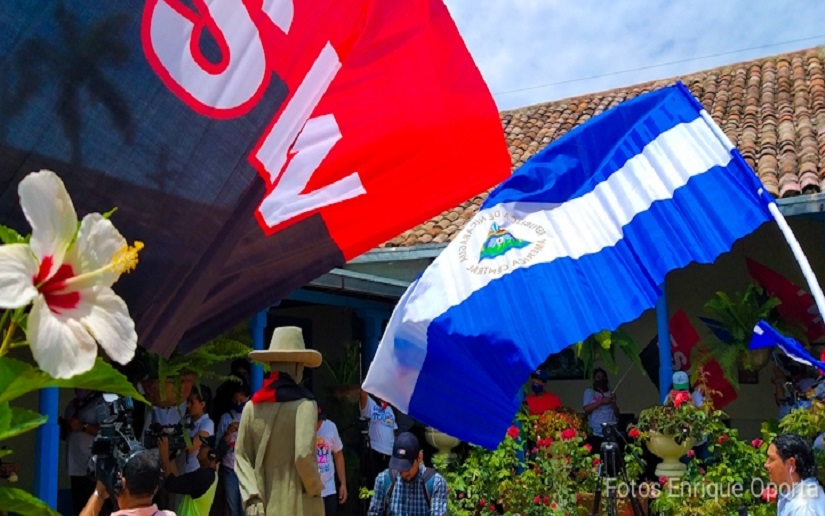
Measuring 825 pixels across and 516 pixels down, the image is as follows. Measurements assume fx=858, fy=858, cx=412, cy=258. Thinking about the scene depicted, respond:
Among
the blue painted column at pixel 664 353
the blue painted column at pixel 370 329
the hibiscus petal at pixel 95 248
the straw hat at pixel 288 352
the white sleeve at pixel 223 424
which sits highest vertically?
the blue painted column at pixel 370 329

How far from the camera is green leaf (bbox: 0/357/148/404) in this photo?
3.28 ft

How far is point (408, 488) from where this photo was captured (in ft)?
17.9

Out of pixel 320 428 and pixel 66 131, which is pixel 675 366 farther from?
pixel 66 131

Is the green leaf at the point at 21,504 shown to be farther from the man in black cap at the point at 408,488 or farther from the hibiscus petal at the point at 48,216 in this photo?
the man in black cap at the point at 408,488

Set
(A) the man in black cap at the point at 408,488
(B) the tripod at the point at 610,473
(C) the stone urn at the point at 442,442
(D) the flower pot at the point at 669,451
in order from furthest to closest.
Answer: (C) the stone urn at the point at 442,442
(D) the flower pot at the point at 669,451
(B) the tripod at the point at 610,473
(A) the man in black cap at the point at 408,488

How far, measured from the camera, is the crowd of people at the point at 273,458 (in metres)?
3.53

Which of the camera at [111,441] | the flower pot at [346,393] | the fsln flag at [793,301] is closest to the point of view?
the camera at [111,441]

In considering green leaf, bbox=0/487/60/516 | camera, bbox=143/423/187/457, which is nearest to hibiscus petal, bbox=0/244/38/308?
green leaf, bbox=0/487/60/516

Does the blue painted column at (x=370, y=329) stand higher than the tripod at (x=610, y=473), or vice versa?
the blue painted column at (x=370, y=329)

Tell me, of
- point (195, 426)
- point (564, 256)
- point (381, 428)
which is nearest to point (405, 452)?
point (564, 256)

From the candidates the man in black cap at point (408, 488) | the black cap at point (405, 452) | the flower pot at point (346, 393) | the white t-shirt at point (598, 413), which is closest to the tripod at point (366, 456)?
the flower pot at point (346, 393)

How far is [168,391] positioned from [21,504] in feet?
20.8

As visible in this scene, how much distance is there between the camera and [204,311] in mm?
2363

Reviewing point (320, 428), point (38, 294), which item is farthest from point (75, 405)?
point (38, 294)
